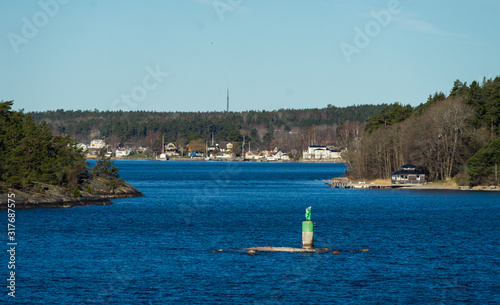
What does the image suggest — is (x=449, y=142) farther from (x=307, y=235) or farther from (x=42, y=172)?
(x=307, y=235)

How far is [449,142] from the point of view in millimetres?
103375

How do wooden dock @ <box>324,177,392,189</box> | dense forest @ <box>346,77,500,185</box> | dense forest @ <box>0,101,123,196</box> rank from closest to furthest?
dense forest @ <box>0,101,123,196</box>, dense forest @ <box>346,77,500,185</box>, wooden dock @ <box>324,177,392,189</box>

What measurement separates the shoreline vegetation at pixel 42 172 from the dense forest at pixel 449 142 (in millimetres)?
46978

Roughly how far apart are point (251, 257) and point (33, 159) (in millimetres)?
43397

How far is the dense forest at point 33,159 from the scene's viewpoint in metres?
70.2

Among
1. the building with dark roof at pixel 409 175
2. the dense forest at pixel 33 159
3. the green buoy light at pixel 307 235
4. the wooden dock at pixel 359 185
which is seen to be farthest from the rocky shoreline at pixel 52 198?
the building with dark roof at pixel 409 175

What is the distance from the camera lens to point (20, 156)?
74.9 m

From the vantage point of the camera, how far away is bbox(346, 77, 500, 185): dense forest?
10012cm

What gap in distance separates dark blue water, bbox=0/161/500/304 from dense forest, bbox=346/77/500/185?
23910 mm

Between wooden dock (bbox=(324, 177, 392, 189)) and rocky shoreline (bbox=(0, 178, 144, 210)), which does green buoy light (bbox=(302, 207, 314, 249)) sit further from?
wooden dock (bbox=(324, 177, 392, 189))

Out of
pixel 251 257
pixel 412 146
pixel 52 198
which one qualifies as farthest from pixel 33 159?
pixel 412 146

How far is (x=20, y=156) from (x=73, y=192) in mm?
7061

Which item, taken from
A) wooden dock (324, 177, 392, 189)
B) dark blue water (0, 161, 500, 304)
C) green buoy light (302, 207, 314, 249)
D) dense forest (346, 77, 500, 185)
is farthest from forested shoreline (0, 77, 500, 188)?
green buoy light (302, 207, 314, 249)

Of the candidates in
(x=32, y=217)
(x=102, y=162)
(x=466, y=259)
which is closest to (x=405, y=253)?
(x=466, y=259)
